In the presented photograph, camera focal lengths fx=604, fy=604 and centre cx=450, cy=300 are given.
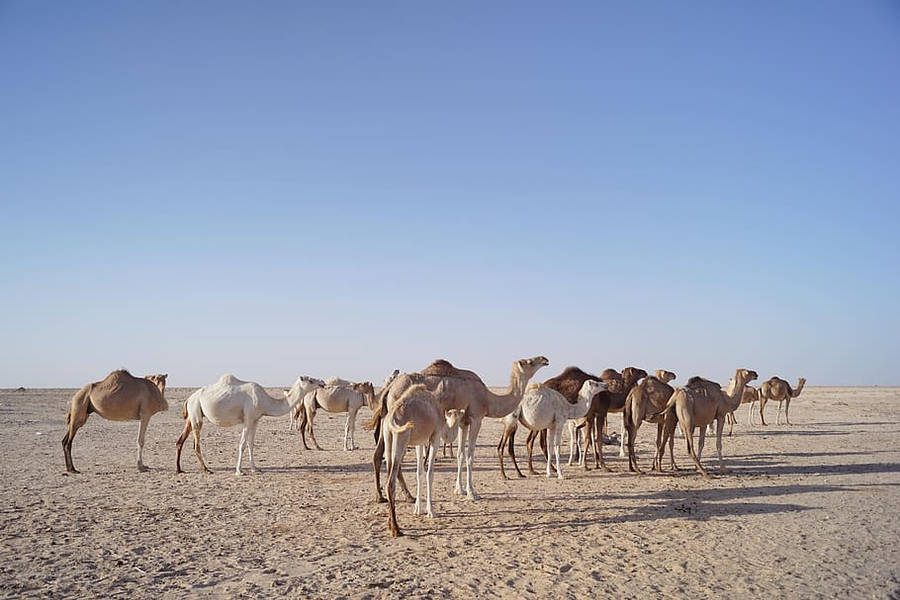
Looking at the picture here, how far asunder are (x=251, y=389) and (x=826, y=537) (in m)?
13.3

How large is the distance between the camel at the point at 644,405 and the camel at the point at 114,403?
40.4 ft

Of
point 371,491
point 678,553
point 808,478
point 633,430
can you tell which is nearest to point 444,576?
point 678,553

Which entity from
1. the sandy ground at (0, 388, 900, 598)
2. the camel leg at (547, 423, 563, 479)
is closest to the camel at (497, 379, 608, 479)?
the camel leg at (547, 423, 563, 479)

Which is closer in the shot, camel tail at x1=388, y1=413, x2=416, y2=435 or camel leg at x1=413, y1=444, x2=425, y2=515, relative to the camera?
camel tail at x1=388, y1=413, x2=416, y2=435

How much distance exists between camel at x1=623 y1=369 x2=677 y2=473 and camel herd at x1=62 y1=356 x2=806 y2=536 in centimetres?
3

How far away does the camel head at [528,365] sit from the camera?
13.9 m

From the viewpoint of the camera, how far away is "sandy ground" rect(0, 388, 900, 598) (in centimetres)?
745

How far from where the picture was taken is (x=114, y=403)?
15.4 metres

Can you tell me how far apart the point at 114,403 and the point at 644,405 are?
13803mm

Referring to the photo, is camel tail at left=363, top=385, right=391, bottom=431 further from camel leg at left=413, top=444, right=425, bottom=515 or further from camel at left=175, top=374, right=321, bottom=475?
camel at left=175, top=374, right=321, bottom=475

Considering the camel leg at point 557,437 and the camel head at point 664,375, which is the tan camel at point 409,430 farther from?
the camel head at point 664,375

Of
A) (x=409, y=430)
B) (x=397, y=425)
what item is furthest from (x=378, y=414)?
(x=409, y=430)

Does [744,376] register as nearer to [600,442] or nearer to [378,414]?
[600,442]

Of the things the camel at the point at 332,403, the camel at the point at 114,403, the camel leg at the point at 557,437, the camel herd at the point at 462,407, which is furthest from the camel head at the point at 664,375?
the camel at the point at 114,403
